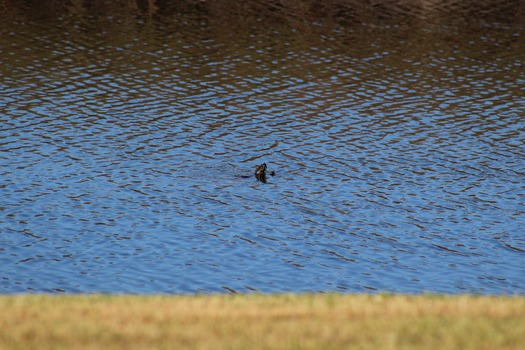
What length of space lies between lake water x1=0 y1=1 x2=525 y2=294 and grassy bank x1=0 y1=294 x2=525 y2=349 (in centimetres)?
1140

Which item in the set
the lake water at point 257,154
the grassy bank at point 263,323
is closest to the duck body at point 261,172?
the lake water at point 257,154

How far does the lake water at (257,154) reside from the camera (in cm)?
3131

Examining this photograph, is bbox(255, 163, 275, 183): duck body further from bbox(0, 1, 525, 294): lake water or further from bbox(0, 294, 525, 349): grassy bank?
bbox(0, 294, 525, 349): grassy bank

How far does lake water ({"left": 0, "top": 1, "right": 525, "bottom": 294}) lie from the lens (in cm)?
3131

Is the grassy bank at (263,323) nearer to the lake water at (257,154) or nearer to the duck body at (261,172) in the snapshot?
the lake water at (257,154)

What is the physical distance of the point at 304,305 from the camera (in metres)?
17.5

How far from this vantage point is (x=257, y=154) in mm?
44062

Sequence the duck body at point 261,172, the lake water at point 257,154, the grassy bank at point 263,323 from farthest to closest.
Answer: the duck body at point 261,172 < the lake water at point 257,154 < the grassy bank at point 263,323

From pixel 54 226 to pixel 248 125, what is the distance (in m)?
16.7

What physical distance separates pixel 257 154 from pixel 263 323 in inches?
1110

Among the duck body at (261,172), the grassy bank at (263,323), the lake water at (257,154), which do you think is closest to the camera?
the grassy bank at (263,323)

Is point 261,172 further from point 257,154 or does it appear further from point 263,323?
point 263,323

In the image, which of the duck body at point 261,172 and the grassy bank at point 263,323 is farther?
the duck body at point 261,172

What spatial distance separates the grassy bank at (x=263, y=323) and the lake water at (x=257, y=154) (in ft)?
37.4
